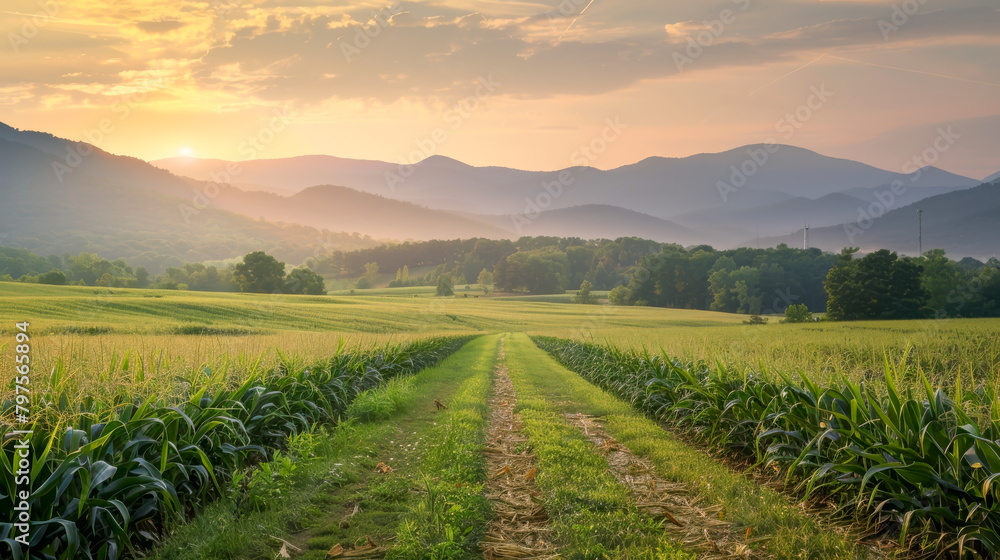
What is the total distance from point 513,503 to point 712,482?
2561 millimetres

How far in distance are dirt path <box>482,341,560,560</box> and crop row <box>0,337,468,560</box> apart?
2.94 meters

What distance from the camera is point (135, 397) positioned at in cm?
579

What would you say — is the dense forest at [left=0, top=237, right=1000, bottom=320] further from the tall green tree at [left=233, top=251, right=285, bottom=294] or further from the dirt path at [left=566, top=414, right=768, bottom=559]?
the dirt path at [left=566, top=414, right=768, bottom=559]

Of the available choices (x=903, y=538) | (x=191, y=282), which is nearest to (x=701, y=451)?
(x=903, y=538)

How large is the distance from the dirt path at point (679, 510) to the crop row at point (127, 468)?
15.3 feet

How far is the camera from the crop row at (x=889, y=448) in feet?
14.6

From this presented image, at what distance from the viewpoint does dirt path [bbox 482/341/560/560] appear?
4762mm

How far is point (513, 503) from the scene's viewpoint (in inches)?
236

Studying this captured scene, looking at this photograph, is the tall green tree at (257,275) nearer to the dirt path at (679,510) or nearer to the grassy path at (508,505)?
the grassy path at (508,505)

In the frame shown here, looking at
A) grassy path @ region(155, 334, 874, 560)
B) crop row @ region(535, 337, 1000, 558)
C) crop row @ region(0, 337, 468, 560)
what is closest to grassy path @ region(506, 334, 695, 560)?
grassy path @ region(155, 334, 874, 560)

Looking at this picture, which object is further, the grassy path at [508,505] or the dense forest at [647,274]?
the dense forest at [647,274]

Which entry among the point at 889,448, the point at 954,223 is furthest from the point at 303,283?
the point at 954,223

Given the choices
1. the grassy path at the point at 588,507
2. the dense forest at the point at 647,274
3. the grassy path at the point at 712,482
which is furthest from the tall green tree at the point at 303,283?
the grassy path at the point at 588,507

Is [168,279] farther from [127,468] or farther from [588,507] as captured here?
[588,507]
